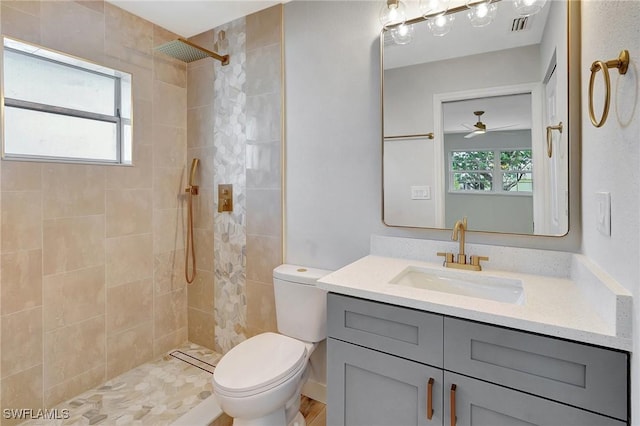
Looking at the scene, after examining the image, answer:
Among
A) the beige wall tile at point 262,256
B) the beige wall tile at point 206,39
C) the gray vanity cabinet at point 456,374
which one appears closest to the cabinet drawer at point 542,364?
the gray vanity cabinet at point 456,374

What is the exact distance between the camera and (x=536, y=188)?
136cm

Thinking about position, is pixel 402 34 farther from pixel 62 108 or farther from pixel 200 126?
pixel 62 108

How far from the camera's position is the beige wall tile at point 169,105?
229cm

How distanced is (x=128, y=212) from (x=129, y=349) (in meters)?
0.92

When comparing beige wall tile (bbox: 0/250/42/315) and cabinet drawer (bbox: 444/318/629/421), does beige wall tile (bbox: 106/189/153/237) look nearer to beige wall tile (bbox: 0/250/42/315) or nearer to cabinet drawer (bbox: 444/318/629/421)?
beige wall tile (bbox: 0/250/42/315)

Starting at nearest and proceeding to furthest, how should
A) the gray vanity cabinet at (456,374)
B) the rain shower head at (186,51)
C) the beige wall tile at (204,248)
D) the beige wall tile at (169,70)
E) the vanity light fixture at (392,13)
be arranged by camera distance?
the gray vanity cabinet at (456,374) → the vanity light fixture at (392,13) → the rain shower head at (186,51) → the beige wall tile at (169,70) → the beige wall tile at (204,248)

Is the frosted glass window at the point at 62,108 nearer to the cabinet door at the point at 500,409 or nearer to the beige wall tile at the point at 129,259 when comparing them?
the beige wall tile at the point at 129,259

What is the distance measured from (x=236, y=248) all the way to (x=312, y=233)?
2.07 ft

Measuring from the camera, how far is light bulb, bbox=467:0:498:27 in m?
1.41

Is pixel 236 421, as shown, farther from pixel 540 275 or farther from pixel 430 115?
pixel 430 115

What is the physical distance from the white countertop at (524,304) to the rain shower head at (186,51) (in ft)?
5.57

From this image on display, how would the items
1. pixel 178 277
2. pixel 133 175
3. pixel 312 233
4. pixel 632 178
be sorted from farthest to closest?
pixel 178 277 < pixel 133 175 < pixel 312 233 < pixel 632 178

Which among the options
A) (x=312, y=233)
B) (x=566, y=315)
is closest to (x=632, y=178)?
(x=566, y=315)

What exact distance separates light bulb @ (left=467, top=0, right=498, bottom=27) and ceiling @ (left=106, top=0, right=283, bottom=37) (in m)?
1.16
